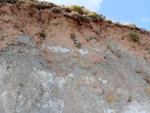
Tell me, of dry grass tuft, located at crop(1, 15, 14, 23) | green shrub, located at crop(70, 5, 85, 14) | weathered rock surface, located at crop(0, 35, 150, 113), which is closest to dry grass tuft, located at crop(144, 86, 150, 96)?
weathered rock surface, located at crop(0, 35, 150, 113)

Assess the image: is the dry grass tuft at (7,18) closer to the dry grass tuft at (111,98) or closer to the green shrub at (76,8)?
the green shrub at (76,8)

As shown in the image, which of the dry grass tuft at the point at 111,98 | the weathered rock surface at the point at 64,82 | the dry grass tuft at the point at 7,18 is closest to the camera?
the weathered rock surface at the point at 64,82

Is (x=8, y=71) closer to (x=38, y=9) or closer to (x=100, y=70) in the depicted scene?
(x=100, y=70)

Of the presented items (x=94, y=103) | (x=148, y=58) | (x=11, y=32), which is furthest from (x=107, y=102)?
(x=148, y=58)

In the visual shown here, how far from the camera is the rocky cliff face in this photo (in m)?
5.09

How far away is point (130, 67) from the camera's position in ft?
30.8

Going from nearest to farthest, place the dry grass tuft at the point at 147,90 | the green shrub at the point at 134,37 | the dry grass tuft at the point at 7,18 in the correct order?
1. the dry grass tuft at the point at 7,18
2. the dry grass tuft at the point at 147,90
3. the green shrub at the point at 134,37

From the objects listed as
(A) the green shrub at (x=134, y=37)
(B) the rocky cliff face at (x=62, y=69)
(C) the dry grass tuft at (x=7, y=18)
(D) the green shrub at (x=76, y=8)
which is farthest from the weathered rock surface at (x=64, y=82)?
(D) the green shrub at (x=76, y=8)

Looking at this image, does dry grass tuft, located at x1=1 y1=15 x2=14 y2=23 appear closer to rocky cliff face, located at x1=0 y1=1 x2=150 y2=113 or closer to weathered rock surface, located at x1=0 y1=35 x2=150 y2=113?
rocky cliff face, located at x1=0 y1=1 x2=150 y2=113

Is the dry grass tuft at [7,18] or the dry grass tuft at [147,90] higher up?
the dry grass tuft at [7,18]

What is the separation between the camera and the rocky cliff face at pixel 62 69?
5.09 metres

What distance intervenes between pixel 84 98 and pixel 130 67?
203 inches

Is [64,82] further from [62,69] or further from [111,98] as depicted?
[111,98]

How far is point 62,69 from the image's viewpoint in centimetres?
677
